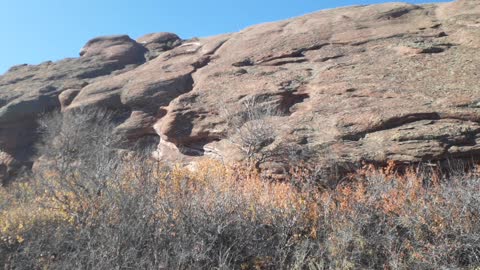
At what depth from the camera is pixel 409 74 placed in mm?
12711

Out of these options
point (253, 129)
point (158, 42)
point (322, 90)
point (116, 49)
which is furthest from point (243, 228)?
point (158, 42)

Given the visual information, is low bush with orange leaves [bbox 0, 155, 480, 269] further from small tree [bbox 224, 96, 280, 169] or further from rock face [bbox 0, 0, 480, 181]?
small tree [bbox 224, 96, 280, 169]

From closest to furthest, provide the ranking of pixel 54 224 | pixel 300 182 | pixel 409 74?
pixel 54 224
pixel 300 182
pixel 409 74

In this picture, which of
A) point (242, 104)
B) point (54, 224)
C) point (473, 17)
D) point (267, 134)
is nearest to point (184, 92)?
point (242, 104)

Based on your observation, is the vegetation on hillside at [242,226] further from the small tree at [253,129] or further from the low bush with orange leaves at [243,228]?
the small tree at [253,129]

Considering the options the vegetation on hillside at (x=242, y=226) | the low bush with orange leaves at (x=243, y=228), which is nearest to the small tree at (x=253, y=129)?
the vegetation on hillside at (x=242, y=226)

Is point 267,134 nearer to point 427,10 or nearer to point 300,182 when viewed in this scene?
point 300,182

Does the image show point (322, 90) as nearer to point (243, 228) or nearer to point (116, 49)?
point (243, 228)

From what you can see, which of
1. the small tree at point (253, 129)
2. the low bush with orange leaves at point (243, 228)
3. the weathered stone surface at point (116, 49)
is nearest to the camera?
the low bush with orange leaves at point (243, 228)

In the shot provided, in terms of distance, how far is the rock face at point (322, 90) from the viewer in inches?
422

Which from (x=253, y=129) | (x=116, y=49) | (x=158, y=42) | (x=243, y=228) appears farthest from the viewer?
(x=158, y=42)

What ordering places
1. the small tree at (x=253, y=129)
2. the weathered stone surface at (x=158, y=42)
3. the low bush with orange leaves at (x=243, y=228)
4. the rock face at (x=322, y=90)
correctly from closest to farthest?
the low bush with orange leaves at (x=243, y=228), the rock face at (x=322, y=90), the small tree at (x=253, y=129), the weathered stone surface at (x=158, y=42)

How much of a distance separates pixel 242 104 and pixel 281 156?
3070 millimetres

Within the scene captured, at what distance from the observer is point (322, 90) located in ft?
43.7
